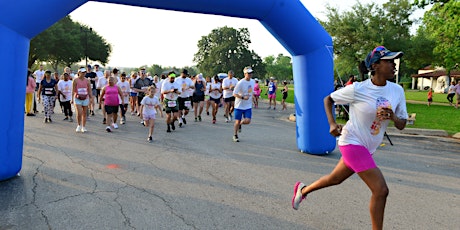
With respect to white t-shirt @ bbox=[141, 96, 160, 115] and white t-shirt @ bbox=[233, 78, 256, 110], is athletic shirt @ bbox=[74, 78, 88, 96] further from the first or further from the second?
white t-shirt @ bbox=[233, 78, 256, 110]

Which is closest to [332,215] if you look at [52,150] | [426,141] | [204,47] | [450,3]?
[52,150]

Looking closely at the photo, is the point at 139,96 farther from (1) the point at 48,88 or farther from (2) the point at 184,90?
(1) the point at 48,88

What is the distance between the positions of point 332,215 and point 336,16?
2726cm

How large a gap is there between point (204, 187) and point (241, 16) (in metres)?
3.11

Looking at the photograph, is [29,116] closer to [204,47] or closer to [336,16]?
[336,16]

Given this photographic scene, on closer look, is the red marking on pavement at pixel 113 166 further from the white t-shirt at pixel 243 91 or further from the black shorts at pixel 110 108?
the black shorts at pixel 110 108

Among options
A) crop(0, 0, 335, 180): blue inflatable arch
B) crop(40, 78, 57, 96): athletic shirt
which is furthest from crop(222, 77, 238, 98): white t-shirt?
crop(40, 78, 57, 96): athletic shirt

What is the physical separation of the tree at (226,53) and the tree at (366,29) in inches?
2042

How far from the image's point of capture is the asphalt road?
3.68 metres

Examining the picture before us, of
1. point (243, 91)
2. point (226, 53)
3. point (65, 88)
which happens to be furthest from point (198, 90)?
point (226, 53)

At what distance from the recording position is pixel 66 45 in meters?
46.3

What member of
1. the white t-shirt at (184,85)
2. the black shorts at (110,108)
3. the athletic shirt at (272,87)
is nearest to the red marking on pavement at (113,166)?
the black shorts at (110,108)

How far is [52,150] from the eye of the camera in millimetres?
6934

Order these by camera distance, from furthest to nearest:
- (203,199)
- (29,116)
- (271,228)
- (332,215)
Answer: (29,116)
(203,199)
(332,215)
(271,228)
